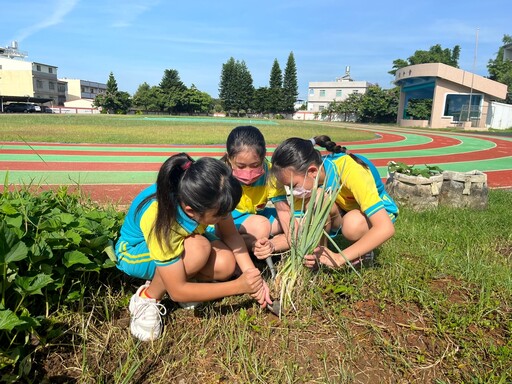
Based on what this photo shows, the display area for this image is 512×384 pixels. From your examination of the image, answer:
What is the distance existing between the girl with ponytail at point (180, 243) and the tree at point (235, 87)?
74.4 metres

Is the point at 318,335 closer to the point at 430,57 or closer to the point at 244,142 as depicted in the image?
the point at 244,142

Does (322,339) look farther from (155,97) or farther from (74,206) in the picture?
(155,97)

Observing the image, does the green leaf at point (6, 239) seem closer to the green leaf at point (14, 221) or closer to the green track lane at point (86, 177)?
the green leaf at point (14, 221)

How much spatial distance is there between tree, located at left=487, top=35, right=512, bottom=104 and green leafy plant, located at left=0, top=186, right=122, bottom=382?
57.2 metres

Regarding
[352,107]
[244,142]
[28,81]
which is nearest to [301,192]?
[244,142]

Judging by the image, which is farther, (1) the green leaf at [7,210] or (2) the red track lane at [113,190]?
(2) the red track lane at [113,190]

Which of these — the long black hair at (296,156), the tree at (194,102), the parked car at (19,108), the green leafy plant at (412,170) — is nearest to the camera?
the long black hair at (296,156)

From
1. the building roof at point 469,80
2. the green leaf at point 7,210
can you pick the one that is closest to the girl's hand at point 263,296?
the green leaf at point 7,210

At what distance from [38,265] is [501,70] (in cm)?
6355

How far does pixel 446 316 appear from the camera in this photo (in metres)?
2.01

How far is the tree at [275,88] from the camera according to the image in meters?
72.3

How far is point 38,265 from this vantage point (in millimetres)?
1812

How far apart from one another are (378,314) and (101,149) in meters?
9.79

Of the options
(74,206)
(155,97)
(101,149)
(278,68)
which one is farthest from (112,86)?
(74,206)
